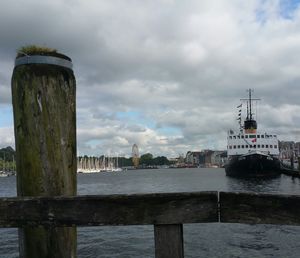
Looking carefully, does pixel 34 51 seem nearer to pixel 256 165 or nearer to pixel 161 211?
pixel 161 211

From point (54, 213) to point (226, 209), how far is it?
1.35m

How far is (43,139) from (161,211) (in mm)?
1368

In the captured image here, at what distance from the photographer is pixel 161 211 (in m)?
3.48

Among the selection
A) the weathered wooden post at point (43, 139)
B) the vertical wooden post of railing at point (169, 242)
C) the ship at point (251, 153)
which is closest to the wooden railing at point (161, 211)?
the vertical wooden post of railing at point (169, 242)

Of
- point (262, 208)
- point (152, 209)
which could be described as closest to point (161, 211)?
point (152, 209)

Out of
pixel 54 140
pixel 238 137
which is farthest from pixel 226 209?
pixel 238 137

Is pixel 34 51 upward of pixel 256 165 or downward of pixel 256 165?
upward

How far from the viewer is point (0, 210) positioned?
364 centimetres

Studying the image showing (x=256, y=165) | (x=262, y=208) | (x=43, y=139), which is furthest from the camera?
(x=256, y=165)

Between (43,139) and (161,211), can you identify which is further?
(43,139)

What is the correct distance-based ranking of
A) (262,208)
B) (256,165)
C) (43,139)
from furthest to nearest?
(256,165) < (43,139) < (262,208)

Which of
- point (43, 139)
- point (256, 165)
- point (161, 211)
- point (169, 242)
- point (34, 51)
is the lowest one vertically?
point (256, 165)

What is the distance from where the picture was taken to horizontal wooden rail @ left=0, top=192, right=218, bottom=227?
3.48 m

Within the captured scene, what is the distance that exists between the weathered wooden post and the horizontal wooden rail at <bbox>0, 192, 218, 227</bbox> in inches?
20.9
